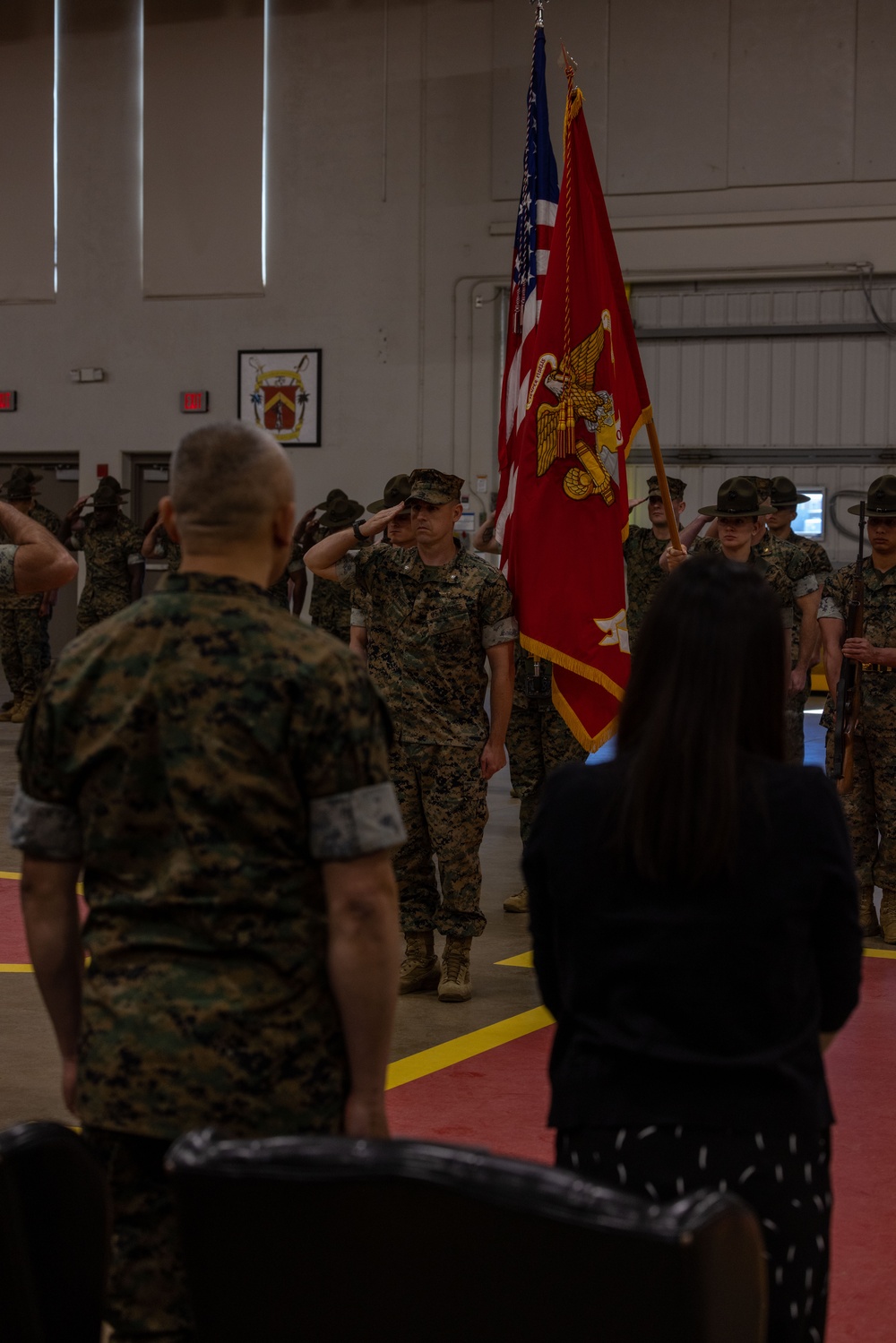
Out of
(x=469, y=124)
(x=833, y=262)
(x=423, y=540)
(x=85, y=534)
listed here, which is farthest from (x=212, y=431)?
(x=469, y=124)

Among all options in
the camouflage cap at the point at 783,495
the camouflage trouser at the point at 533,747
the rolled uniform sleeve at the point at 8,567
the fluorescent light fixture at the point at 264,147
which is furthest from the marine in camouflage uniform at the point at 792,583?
the fluorescent light fixture at the point at 264,147

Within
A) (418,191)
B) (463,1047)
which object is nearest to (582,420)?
(463,1047)

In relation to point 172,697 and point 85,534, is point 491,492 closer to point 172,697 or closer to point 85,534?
point 85,534

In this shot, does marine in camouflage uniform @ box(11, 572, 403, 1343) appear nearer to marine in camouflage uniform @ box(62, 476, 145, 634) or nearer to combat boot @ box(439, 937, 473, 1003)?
combat boot @ box(439, 937, 473, 1003)

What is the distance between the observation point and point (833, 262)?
13.8 metres

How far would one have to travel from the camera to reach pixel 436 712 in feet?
16.8

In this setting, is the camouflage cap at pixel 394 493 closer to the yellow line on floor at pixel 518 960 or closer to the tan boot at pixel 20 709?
the yellow line on floor at pixel 518 960

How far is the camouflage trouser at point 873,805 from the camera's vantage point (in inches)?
245

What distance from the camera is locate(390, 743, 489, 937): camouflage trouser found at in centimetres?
511

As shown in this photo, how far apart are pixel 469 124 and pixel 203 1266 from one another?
14871 mm

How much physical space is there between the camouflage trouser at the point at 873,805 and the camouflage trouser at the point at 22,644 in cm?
870

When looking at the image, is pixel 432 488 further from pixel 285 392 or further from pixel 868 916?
pixel 285 392

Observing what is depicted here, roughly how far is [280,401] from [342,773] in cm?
1417

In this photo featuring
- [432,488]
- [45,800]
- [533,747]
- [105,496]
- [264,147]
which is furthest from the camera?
[264,147]
